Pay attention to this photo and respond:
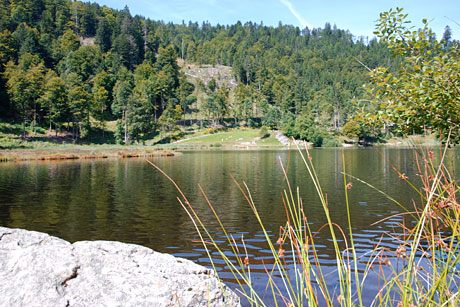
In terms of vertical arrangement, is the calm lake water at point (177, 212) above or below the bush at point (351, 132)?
below

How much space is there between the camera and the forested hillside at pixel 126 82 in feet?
261

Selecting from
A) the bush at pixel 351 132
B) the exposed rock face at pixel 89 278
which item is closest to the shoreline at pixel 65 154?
the exposed rock face at pixel 89 278

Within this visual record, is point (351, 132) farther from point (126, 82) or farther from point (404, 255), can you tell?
point (404, 255)

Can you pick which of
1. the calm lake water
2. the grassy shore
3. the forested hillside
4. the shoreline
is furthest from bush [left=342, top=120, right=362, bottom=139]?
the calm lake water

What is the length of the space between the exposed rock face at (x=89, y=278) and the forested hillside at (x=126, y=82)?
78906 millimetres

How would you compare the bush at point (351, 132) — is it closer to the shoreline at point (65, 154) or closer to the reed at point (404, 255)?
the shoreline at point (65, 154)

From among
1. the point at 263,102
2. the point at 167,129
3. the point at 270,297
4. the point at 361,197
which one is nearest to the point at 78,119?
the point at 167,129

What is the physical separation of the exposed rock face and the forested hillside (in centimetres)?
7891

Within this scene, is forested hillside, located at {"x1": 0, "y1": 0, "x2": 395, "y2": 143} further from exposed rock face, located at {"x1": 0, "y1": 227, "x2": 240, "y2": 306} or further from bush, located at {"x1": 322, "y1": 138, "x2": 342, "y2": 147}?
exposed rock face, located at {"x1": 0, "y1": 227, "x2": 240, "y2": 306}

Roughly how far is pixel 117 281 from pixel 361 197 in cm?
1545

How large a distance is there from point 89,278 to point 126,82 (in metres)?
109

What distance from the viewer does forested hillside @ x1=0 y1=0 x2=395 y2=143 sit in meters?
79.6

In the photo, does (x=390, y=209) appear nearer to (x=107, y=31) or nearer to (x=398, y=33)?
(x=398, y=33)

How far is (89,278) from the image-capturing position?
12.7 feet
